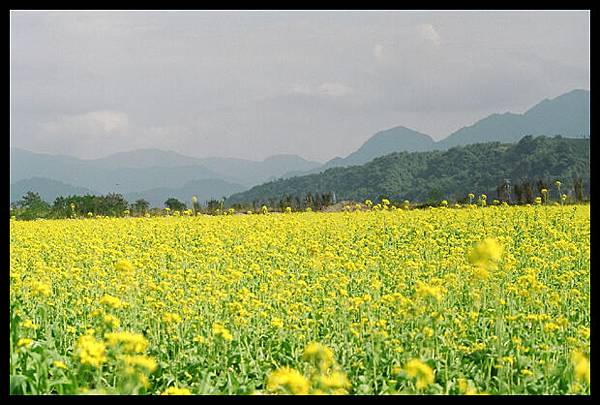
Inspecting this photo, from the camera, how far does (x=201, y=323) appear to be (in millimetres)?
4961

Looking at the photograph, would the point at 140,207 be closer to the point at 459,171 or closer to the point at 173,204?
the point at 173,204

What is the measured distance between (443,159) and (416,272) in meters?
63.9

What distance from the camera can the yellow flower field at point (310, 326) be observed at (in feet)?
11.8

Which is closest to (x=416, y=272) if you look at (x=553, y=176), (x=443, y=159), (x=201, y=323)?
(x=201, y=323)

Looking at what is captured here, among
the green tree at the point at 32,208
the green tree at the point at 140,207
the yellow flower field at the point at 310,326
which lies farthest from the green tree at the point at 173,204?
the yellow flower field at the point at 310,326

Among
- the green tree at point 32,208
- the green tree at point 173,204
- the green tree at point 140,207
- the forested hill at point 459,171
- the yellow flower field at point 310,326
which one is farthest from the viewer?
the forested hill at point 459,171

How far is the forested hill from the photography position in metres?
54.3

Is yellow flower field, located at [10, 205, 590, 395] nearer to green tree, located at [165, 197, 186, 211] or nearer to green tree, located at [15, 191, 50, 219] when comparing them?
green tree, located at [15, 191, 50, 219]

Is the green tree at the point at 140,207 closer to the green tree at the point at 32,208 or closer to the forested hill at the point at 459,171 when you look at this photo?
the green tree at the point at 32,208

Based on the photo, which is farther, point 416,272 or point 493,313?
point 416,272

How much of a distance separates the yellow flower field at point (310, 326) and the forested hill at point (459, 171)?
42.0 m

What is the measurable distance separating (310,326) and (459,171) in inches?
2417

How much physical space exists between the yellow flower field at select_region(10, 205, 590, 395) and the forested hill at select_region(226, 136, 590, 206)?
138 feet
